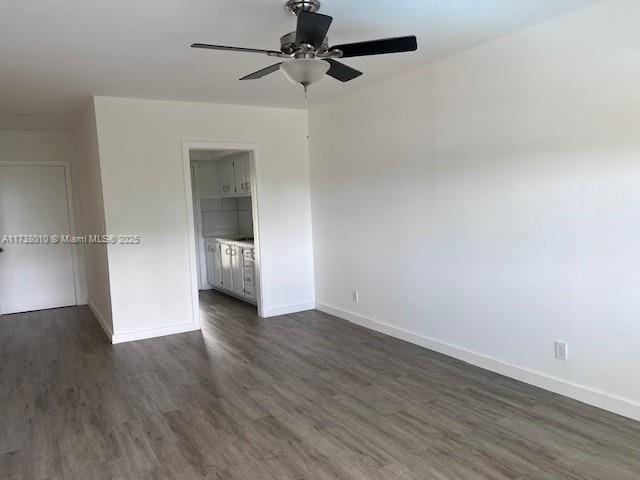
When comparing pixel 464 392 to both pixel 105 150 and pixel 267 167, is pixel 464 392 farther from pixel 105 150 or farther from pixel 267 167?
pixel 105 150

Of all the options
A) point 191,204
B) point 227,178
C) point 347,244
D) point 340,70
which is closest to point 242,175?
point 227,178

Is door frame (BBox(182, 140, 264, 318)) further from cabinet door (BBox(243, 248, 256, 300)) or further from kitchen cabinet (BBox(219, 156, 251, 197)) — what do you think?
kitchen cabinet (BBox(219, 156, 251, 197))

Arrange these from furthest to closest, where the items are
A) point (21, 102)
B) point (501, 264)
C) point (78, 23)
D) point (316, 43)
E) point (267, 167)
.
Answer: point (267, 167) < point (21, 102) < point (501, 264) < point (78, 23) < point (316, 43)

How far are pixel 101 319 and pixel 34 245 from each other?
6.27 feet

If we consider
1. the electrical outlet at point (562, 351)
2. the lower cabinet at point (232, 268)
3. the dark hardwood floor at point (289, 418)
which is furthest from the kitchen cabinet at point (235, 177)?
the electrical outlet at point (562, 351)

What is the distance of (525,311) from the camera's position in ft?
10.8

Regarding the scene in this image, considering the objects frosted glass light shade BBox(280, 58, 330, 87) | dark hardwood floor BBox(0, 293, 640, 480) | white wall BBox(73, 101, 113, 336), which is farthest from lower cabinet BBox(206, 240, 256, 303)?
frosted glass light shade BBox(280, 58, 330, 87)

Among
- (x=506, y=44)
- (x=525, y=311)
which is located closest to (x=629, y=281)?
(x=525, y=311)

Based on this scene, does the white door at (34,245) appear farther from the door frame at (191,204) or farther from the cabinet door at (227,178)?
the door frame at (191,204)

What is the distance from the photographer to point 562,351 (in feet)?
10.2

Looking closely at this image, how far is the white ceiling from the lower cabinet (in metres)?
2.42

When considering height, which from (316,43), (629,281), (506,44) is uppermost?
(506,44)

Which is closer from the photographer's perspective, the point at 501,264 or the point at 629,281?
the point at 629,281

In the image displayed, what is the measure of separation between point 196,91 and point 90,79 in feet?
3.07
